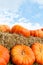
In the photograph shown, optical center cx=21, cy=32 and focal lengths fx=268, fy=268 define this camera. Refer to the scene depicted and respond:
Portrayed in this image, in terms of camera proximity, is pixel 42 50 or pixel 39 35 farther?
pixel 39 35

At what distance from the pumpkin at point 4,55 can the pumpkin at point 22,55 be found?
0.18m

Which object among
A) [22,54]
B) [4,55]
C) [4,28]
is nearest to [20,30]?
[4,28]

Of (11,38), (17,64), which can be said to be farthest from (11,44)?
(17,64)

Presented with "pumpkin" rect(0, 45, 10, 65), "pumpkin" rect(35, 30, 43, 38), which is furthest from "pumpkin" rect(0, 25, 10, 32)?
"pumpkin" rect(0, 45, 10, 65)

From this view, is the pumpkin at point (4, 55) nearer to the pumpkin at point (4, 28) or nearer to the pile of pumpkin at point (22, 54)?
the pile of pumpkin at point (22, 54)

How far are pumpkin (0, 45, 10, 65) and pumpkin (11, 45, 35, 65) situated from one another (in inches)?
7.1

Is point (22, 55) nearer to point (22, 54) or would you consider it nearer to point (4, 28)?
point (22, 54)

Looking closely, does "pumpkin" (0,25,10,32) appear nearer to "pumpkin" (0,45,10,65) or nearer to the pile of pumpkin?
the pile of pumpkin

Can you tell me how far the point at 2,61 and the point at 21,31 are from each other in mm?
2103

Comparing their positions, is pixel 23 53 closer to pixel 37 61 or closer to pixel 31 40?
pixel 37 61

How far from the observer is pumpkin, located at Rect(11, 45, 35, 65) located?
7.14 metres

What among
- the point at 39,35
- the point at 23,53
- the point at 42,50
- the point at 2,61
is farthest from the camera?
the point at 39,35

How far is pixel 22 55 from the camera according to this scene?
720 cm

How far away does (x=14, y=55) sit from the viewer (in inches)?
283
